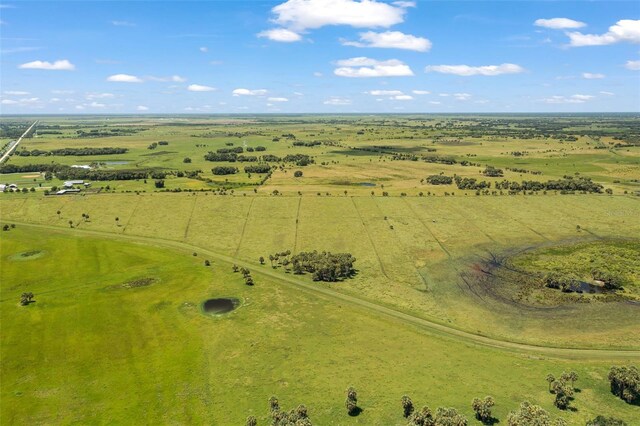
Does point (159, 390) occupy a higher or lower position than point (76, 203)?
lower

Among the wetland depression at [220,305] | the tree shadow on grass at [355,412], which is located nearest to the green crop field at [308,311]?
the tree shadow on grass at [355,412]

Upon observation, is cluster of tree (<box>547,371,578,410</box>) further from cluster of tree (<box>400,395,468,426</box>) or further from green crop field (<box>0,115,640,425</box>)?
cluster of tree (<box>400,395,468,426</box>)

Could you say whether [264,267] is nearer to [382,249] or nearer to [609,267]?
[382,249]

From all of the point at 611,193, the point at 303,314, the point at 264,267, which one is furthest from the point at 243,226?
the point at 611,193

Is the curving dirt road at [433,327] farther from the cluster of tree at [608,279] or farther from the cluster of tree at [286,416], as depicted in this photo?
the cluster of tree at [286,416]

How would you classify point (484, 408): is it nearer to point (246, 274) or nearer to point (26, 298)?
point (246, 274)

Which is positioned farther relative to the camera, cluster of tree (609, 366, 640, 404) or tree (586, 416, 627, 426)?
cluster of tree (609, 366, 640, 404)

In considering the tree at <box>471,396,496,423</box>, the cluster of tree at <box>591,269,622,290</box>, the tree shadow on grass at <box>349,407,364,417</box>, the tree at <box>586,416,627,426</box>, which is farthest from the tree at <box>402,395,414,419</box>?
the cluster of tree at <box>591,269,622,290</box>
